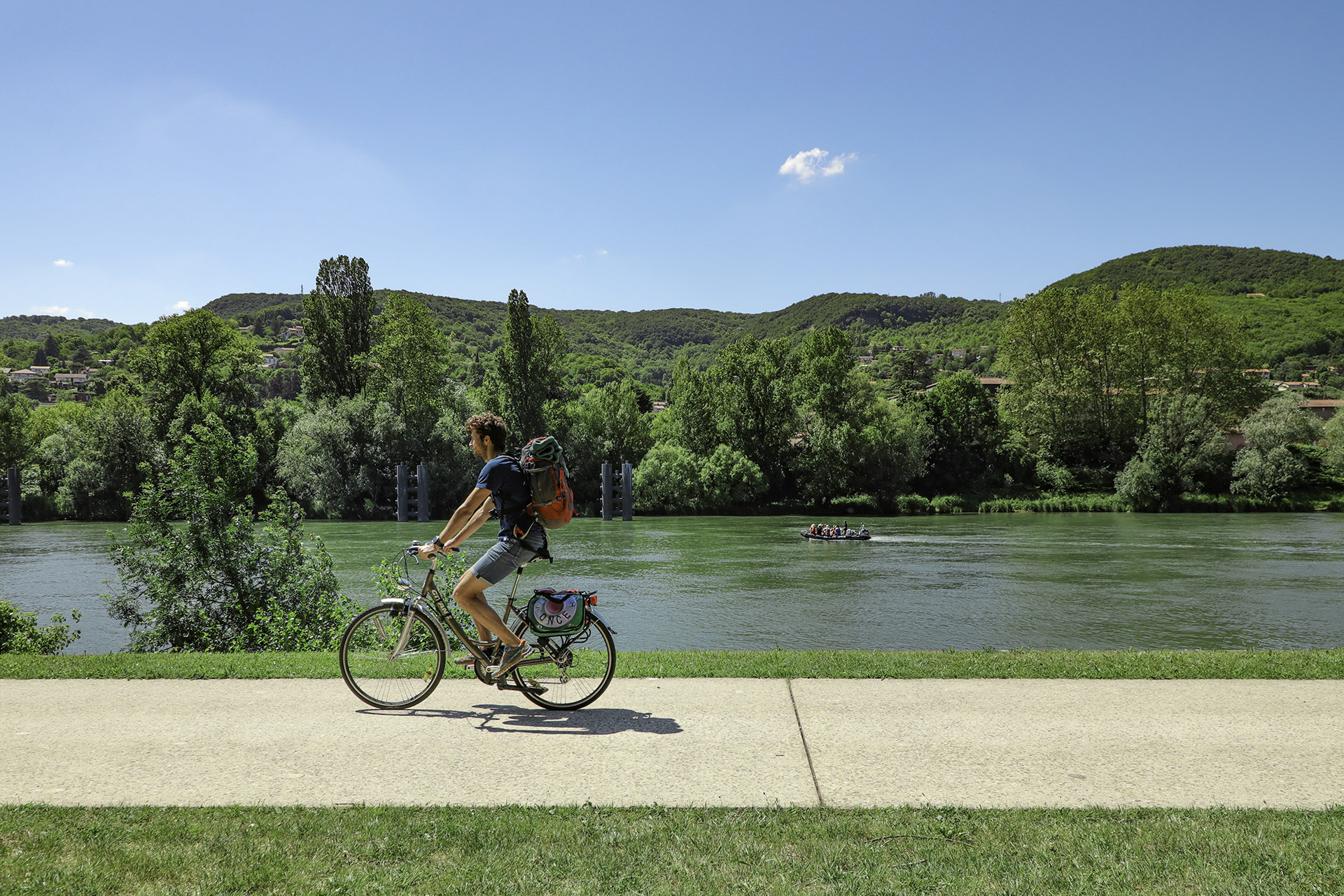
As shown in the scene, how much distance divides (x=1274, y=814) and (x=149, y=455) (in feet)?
201

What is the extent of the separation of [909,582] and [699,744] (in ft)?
78.3

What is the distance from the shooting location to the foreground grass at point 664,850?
130 inches

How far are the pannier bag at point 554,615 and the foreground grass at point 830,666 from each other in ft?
4.48

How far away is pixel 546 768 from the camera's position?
15.5ft

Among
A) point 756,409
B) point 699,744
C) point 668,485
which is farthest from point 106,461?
point 699,744

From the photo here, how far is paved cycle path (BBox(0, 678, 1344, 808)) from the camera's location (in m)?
4.35

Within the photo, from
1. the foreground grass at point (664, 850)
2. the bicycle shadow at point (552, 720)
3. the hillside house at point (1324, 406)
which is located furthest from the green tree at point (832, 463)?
the foreground grass at point (664, 850)

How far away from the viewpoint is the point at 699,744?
5117 mm

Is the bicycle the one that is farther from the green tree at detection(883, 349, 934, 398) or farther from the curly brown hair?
the green tree at detection(883, 349, 934, 398)

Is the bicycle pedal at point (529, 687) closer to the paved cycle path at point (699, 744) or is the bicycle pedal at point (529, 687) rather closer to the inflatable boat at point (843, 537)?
the paved cycle path at point (699, 744)

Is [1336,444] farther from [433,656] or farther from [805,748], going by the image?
[433,656]

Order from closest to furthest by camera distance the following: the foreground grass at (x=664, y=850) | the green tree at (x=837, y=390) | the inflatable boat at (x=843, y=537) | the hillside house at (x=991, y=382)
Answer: the foreground grass at (x=664, y=850)
the inflatable boat at (x=843, y=537)
the green tree at (x=837, y=390)
the hillside house at (x=991, y=382)

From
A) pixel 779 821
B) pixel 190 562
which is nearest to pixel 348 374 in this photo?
pixel 190 562

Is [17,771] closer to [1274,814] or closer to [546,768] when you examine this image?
[546,768]
